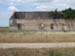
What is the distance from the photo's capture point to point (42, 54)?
15750 millimetres

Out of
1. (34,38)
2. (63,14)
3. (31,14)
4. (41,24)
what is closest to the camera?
(34,38)

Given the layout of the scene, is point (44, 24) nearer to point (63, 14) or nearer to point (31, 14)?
point (63, 14)

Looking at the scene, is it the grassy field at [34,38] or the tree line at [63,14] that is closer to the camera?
the grassy field at [34,38]

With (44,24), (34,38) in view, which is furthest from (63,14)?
(34,38)

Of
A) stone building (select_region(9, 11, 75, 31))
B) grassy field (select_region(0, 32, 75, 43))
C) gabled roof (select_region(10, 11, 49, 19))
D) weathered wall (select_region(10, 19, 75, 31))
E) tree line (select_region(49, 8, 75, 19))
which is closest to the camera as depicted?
grassy field (select_region(0, 32, 75, 43))

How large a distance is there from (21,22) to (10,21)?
2.40m

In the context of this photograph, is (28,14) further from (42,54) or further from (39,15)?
(42,54)

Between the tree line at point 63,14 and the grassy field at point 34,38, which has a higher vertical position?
the tree line at point 63,14

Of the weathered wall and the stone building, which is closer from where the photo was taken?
the stone building

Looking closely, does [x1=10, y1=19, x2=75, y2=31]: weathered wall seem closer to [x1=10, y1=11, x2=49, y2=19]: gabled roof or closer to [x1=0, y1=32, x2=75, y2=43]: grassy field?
[x1=10, y1=11, x2=49, y2=19]: gabled roof

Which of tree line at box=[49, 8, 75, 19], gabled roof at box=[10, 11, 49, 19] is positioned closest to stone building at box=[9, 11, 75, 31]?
tree line at box=[49, 8, 75, 19]

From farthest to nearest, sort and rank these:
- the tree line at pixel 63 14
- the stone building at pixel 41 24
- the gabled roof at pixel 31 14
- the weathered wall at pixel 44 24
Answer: the gabled roof at pixel 31 14, the tree line at pixel 63 14, the weathered wall at pixel 44 24, the stone building at pixel 41 24

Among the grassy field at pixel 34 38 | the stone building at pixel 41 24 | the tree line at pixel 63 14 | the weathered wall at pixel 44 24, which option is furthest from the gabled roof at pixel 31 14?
the grassy field at pixel 34 38

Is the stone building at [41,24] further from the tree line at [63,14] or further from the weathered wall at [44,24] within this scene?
the tree line at [63,14]
